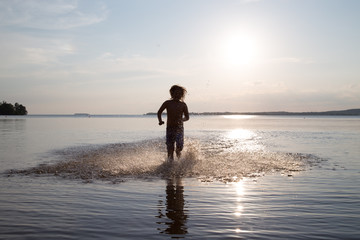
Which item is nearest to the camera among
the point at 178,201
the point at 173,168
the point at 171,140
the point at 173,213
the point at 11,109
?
the point at 173,213

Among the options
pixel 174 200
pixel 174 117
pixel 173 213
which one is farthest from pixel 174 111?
pixel 173 213

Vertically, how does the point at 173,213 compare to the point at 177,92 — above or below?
below

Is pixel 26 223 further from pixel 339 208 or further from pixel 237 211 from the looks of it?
pixel 339 208

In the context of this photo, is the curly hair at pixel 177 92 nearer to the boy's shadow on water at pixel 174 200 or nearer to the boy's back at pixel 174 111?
the boy's back at pixel 174 111

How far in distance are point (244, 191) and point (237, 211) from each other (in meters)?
1.73

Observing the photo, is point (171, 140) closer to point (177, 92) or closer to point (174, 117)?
point (174, 117)

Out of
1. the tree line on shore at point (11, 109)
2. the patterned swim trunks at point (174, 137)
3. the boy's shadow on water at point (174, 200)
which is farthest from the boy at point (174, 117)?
the tree line on shore at point (11, 109)

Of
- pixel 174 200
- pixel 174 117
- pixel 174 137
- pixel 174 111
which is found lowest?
pixel 174 200

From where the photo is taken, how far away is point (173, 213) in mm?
5418

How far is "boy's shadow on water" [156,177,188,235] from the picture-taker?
4602mm

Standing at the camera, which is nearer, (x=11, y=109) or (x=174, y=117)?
(x=174, y=117)

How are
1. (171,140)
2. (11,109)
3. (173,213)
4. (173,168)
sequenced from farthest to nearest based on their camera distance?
(11,109) < (171,140) < (173,168) < (173,213)

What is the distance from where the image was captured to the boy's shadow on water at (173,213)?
181 inches

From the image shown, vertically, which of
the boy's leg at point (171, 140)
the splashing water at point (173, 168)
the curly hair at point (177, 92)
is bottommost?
the splashing water at point (173, 168)
